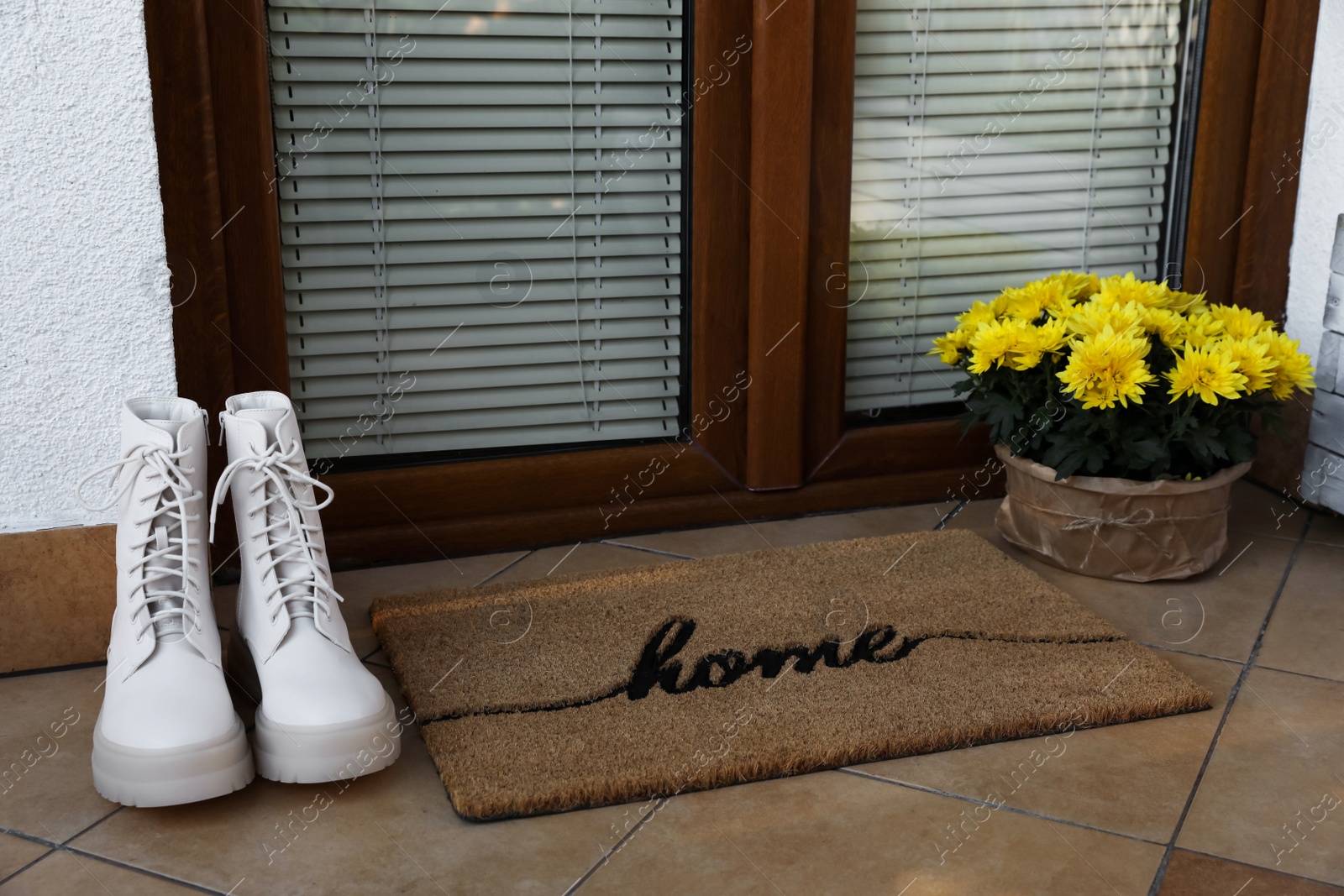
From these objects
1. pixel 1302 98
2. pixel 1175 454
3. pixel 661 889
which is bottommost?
pixel 661 889

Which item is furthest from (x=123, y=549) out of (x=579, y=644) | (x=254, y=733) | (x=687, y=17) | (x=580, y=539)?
(x=687, y=17)

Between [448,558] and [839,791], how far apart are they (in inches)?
30.4

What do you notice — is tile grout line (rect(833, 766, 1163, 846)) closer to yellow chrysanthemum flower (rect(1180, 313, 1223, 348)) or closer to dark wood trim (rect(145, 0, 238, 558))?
yellow chrysanthemum flower (rect(1180, 313, 1223, 348))

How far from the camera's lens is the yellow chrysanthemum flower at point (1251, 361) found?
1614 millimetres

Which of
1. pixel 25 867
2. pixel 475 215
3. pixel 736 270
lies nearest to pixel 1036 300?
pixel 736 270

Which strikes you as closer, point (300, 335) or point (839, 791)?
point (839, 791)

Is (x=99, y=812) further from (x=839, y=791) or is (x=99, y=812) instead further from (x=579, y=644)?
(x=839, y=791)

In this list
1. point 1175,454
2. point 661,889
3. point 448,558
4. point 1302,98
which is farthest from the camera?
A: point 1302,98

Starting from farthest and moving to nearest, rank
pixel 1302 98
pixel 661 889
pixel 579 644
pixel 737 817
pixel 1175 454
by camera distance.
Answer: pixel 1302 98 → pixel 1175 454 → pixel 579 644 → pixel 737 817 → pixel 661 889

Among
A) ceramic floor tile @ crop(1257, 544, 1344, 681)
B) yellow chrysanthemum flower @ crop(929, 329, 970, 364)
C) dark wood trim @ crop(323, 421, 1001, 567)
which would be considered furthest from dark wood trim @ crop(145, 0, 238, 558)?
ceramic floor tile @ crop(1257, 544, 1344, 681)

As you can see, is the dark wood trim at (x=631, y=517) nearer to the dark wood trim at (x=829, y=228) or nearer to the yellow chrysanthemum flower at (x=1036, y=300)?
the dark wood trim at (x=829, y=228)

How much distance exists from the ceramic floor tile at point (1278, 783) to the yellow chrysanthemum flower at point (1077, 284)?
0.59 meters

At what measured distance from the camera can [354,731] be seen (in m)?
1.18

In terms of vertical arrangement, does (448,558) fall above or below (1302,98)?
below
